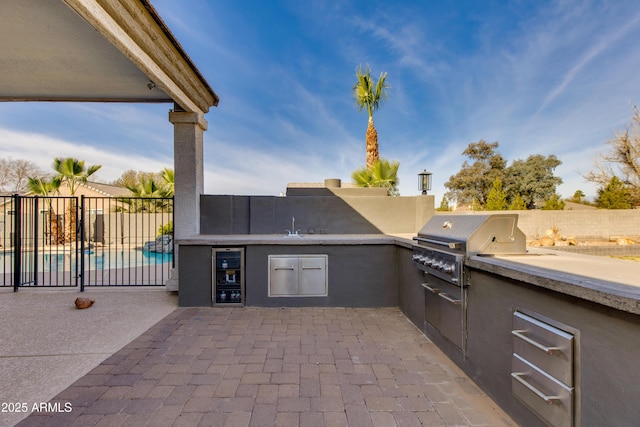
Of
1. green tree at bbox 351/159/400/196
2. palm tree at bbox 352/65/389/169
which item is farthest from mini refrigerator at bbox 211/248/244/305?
palm tree at bbox 352/65/389/169

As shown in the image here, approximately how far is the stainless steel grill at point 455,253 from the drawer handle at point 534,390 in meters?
0.64

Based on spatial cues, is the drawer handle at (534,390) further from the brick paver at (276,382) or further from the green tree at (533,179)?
the green tree at (533,179)

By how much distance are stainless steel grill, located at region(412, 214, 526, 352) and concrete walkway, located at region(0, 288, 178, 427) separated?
10.9ft

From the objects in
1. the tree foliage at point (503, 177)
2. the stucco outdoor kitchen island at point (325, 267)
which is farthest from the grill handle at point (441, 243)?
the tree foliage at point (503, 177)

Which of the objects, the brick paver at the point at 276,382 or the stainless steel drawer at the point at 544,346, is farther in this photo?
the brick paver at the point at 276,382

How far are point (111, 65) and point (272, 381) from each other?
424 centimetres

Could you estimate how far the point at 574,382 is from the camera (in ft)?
4.66

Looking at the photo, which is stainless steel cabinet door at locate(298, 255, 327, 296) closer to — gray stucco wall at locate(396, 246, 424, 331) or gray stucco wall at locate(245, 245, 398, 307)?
gray stucco wall at locate(245, 245, 398, 307)

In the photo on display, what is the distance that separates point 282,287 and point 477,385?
2.71 metres

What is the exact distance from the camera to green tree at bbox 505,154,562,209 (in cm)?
2216

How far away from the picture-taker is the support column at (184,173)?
183 inches

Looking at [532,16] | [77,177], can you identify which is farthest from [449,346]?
[77,177]

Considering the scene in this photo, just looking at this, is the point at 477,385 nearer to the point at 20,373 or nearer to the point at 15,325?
the point at 20,373

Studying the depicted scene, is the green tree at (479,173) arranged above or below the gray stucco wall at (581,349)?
above
